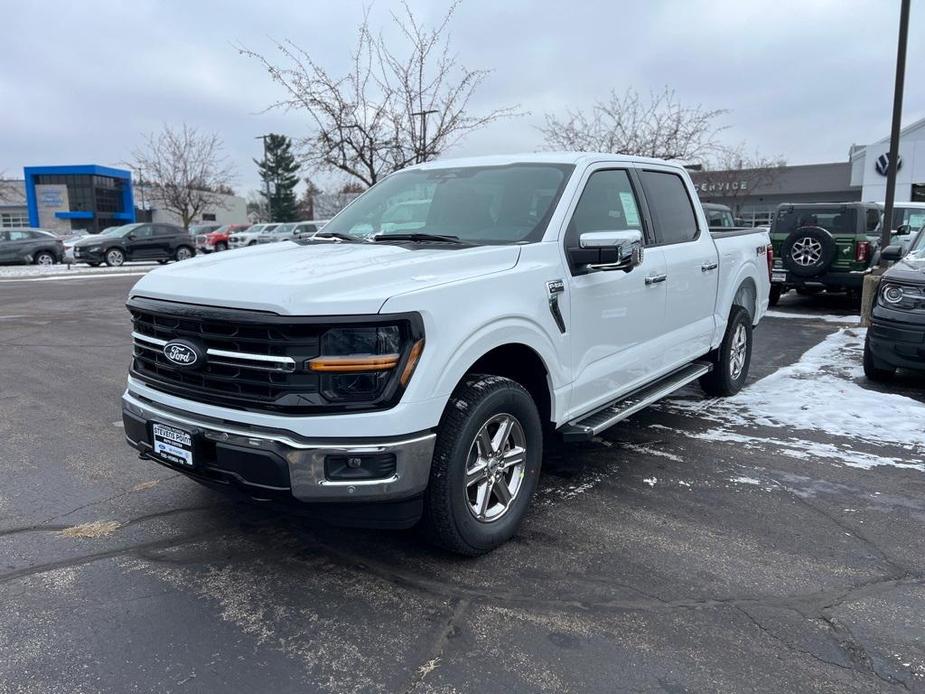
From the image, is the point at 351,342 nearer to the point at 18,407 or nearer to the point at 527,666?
the point at 527,666

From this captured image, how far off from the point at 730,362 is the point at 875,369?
1760 millimetres

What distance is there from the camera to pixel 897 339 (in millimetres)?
6629

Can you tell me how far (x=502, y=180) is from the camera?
14.7ft

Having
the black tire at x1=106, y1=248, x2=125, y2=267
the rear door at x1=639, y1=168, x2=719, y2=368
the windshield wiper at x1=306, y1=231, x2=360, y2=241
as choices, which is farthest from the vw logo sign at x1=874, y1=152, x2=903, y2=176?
the windshield wiper at x1=306, y1=231, x2=360, y2=241

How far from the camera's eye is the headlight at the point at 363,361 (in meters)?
2.92

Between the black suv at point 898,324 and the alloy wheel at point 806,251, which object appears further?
the alloy wheel at point 806,251

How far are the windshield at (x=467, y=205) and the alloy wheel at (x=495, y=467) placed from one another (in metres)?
1.06

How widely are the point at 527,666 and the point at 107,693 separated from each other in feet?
4.90

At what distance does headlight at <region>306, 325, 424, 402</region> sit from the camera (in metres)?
2.92

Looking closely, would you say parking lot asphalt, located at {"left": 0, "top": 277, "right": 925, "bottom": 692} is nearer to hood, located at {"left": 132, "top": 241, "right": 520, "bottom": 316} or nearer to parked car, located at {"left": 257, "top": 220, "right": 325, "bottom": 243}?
hood, located at {"left": 132, "top": 241, "right": 520, "bottom": 316}

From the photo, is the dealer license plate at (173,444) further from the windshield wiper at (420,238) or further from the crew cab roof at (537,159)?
the crew cab roof at (537,159)

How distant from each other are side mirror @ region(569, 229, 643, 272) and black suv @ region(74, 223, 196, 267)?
26023 millimetres

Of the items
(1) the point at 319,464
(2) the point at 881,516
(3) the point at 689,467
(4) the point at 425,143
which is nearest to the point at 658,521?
(3) the point at 689,467

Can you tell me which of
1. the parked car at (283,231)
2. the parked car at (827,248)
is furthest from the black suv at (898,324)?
the parked car at (283,231)
